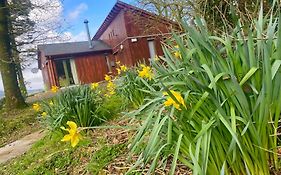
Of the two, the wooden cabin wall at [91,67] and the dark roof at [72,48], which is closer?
the dark roof at [72,48]

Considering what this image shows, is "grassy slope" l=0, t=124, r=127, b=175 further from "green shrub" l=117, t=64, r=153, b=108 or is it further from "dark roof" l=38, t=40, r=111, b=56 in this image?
"dark roof" l=38, t=40, r=111, b=56

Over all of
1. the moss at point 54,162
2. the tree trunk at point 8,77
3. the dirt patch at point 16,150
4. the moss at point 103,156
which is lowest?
the dirt patch at point 16,150

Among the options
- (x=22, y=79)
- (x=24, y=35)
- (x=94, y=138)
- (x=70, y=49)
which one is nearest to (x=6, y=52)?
(x=24, y=35)

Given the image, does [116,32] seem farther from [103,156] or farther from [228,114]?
[228,114]

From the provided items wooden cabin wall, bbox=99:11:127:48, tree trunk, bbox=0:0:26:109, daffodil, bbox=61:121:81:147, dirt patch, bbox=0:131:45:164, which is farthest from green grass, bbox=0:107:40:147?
wooden cabin wall, bbox=99:11:127:48

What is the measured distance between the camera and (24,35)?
56.7ft

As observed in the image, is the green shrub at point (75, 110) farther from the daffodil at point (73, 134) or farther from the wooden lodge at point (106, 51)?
the wooden lodge at point (106, 51)

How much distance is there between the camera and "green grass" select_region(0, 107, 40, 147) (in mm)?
7586

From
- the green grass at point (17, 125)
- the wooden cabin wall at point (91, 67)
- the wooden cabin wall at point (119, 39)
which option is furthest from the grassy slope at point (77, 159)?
the wooden cabin wall at point (91, 67)

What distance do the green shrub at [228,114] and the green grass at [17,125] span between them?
6.48 m

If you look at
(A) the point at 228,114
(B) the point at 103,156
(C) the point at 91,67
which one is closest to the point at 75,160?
(B) the point at 103,156

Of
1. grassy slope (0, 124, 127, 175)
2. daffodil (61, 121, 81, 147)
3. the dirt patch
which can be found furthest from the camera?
the dirt patch

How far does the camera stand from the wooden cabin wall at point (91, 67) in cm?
2220

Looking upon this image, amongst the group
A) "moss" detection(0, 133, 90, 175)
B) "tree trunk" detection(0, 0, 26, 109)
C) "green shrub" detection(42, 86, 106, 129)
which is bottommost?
"moss" detection(0, 133, 90, 175)
